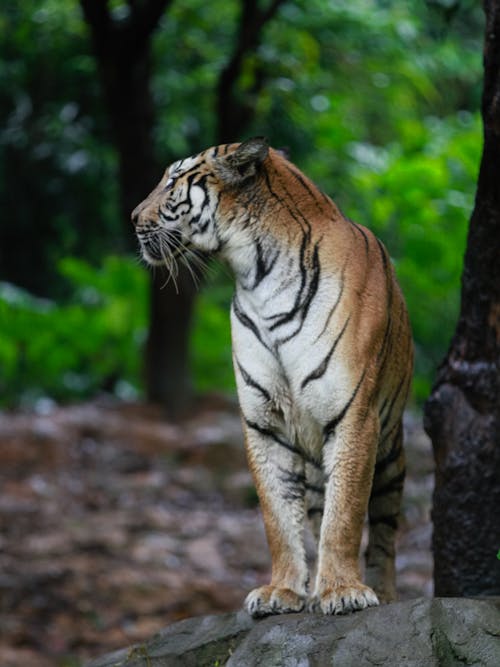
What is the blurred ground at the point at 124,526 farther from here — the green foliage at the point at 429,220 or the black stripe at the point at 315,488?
the black stripe at the point at 315,488

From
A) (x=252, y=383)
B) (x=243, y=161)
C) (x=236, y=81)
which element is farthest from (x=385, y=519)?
(x=236, y=81)

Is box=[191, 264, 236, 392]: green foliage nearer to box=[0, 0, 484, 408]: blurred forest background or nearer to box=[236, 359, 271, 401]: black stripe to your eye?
box=[0, 0, 484, 408]: blurred forest background

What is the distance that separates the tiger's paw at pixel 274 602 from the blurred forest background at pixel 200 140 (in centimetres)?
491

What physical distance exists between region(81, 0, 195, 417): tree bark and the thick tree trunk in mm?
5135

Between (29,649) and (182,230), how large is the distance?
12.7 feet

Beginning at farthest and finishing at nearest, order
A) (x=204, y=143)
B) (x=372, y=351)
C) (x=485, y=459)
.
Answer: (x=204, y=143), (x=485, y=459), (x=372, y=351)

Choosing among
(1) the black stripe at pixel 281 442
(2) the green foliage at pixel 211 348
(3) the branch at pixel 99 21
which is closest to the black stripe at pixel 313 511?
(1) the black stripe at pixel 281 442

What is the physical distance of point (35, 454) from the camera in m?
10.1

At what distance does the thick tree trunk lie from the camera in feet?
Result: 14.9

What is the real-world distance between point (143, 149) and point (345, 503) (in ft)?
23.7

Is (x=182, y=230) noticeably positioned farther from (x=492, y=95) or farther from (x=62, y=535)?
(x=62, y=535)

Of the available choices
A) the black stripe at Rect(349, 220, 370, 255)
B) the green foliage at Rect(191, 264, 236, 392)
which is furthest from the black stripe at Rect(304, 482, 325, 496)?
the green foliage at Rect(191, 264, 236, 392)

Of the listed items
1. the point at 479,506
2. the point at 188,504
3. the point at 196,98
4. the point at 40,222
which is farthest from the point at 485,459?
the point at 40,222

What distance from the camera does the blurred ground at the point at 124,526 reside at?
23.5 feet
